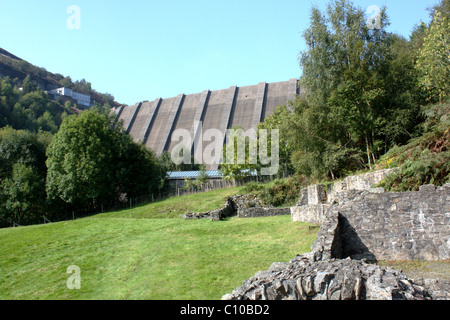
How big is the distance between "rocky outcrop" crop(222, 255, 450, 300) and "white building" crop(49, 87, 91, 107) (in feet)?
552

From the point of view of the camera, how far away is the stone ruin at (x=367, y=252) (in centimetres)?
617

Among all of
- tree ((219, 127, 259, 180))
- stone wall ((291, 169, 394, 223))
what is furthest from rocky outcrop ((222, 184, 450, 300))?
tree ((219, 127, 259, 180))

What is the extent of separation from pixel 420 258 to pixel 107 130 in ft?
121

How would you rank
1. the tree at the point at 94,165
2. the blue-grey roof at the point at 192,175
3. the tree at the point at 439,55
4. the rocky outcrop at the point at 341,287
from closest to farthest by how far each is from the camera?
the rocky outcrop at the point at 341,287
the tree at the point at 439,55
the tree at the point at 94,165
the blue-grey roof at the point at 192,175

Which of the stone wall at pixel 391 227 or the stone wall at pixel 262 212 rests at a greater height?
the stone wall at pixel 391 227

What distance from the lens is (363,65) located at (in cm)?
2289

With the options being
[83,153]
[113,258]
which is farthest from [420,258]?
[83,153]

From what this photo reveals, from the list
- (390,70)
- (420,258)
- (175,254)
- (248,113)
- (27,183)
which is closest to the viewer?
(420,258)

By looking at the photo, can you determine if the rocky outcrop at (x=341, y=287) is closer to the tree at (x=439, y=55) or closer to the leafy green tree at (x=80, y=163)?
the tree at (x=439, y=55)

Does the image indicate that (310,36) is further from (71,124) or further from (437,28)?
(71,124)

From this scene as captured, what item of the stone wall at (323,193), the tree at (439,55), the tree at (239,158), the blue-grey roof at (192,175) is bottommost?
the stone wall at (323,193)

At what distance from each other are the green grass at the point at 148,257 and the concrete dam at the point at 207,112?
49.3 meters

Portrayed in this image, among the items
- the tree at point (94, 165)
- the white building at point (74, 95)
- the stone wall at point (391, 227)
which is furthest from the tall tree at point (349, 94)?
the white building at point (74, 95)

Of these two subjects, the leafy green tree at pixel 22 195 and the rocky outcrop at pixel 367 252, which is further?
the leafy green tree at pixel 22 195
